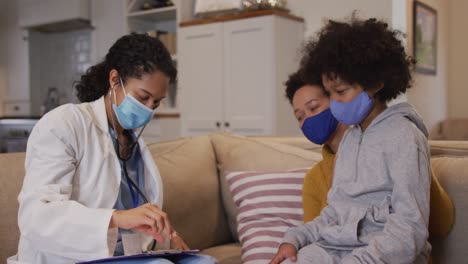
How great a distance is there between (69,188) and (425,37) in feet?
13.2

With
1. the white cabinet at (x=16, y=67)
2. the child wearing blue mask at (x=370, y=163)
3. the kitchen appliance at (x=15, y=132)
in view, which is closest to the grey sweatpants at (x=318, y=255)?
the child wearing blue mask at (x=370, y=163)

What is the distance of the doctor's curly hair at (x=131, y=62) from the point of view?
58.1 inches

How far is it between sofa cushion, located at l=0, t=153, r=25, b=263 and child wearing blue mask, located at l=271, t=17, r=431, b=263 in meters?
0.79

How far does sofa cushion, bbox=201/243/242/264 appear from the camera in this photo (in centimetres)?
178

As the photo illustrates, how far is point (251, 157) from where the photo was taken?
6.54 ft

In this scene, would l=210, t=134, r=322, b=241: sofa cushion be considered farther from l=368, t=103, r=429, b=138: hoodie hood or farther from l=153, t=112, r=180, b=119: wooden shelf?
l=153, t=112, r=180, b=119: wooden shelf

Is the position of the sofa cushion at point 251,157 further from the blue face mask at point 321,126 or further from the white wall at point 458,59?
the white wall at point 458,59

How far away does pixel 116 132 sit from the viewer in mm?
1505

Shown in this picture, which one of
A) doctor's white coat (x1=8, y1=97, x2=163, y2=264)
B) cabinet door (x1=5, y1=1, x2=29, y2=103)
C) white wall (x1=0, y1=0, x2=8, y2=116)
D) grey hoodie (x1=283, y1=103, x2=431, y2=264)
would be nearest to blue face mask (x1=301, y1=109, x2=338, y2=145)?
grey hoodie (x1=283, y1=103, x2=431, y2=264)

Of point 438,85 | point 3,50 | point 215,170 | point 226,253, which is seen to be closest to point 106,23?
point 3,50

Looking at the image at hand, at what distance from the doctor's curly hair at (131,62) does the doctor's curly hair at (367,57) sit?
0.47 metres

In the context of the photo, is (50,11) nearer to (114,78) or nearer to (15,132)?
(15,132)

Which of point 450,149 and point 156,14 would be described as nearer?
point 450,149

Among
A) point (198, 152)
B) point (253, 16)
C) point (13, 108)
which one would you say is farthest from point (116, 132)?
point (13, 108)
